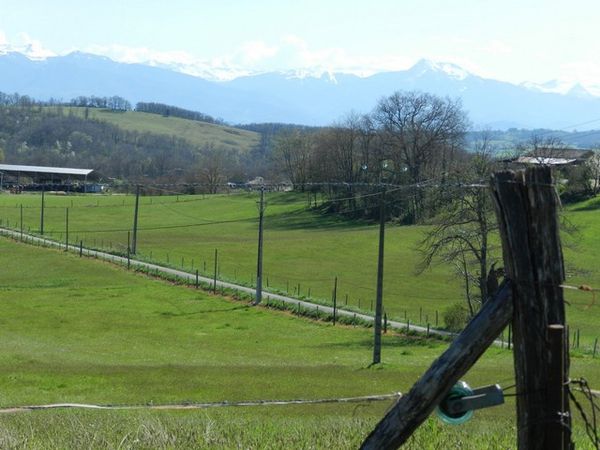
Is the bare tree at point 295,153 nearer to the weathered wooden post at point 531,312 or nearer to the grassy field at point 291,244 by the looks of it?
the grassy field at point 291,244

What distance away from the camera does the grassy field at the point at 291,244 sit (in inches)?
2285

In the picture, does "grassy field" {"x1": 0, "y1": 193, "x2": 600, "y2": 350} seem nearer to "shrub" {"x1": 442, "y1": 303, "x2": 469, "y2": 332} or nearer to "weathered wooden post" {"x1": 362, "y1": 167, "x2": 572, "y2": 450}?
"shrub" {"x1": 442, "y1": 303, "x2": 469, "y2": 332}

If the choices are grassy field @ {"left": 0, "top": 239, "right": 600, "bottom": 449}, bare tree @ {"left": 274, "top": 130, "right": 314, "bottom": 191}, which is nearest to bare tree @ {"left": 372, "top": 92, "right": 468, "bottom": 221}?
bare tree @ {"left": 274, "top": 130, "right": 314, "bottom": 191}

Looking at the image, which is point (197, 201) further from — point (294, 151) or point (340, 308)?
point (340, 308)

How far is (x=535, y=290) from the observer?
212 inches

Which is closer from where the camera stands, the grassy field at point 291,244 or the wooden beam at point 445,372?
the wooden beam at point 445,372

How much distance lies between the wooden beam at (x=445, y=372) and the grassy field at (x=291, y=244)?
25251mm

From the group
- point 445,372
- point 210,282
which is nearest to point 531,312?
point 445,372

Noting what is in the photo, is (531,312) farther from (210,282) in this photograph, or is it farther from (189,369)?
(210,282)

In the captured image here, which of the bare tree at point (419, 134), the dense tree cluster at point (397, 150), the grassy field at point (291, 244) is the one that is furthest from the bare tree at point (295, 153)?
the bare tree at point (419, 134)

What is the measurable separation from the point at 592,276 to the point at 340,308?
2425cm

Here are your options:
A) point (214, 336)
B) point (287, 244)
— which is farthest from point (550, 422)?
point (287, 244)

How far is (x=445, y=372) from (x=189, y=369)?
878 inches

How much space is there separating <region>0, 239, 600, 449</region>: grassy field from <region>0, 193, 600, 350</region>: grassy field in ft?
26.6
